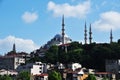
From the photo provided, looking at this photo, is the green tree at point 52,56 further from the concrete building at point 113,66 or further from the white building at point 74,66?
the concrete building at point 113,66

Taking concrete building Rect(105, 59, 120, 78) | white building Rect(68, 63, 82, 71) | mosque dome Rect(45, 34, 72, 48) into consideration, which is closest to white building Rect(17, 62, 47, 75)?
white building Rect(68, 63, 82, 71)

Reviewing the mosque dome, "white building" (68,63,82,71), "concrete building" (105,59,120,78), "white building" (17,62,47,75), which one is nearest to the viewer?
"concrete building" (105,59,120,78)

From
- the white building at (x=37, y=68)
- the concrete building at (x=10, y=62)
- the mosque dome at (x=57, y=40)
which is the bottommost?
the white building at (x=37, y=68)

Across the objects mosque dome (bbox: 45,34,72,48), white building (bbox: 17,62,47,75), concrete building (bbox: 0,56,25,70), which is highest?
mosque dome (bbox: 45,34,72,48)

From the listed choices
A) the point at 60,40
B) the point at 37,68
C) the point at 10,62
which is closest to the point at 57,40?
the point at 60,40

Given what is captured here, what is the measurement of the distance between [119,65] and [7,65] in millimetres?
19469

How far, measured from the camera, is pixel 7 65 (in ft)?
219

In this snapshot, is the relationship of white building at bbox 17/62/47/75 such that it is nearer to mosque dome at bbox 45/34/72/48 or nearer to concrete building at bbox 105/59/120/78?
concrete building at bbox 105/59/120/78

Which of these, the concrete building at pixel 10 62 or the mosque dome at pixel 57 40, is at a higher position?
the mosque dome at pixel 57 40

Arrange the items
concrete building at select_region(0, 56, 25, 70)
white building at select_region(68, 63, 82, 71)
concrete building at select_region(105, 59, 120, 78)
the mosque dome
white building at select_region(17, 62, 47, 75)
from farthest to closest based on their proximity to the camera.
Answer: the mosque dome → concrete building at select_region(0, 56, 25, 70) → white building at select_region(17, 62, 47, 75) → white building at select_region(68, 63, 82, 71) → concrete building at select_region(105, 59, 120, 78)

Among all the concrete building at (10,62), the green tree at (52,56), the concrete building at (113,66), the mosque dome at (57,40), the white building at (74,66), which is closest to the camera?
the concrete building at (113,66)

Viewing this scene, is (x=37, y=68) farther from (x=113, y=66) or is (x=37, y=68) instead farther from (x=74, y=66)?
(x=113, y=66)

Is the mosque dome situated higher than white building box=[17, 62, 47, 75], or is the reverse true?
the mosque dome

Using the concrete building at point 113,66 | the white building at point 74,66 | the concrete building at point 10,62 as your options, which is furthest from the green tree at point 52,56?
the concrete building at point 113,66
